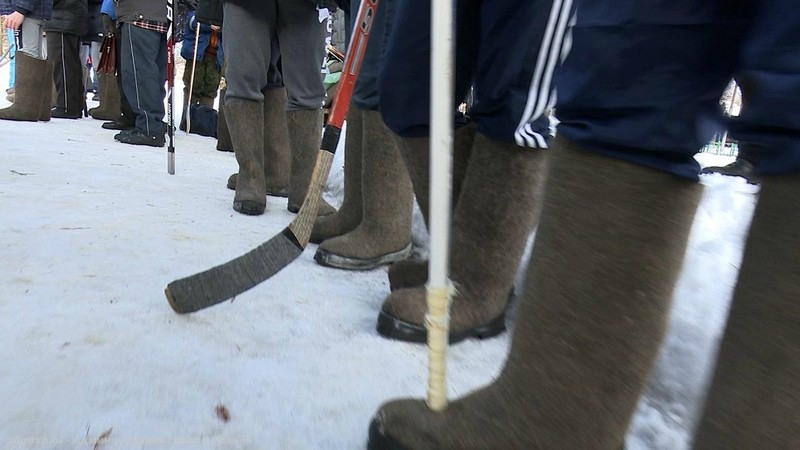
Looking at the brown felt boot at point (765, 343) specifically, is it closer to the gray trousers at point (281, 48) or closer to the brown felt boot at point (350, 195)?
the brown felt boot at point (350, 195)

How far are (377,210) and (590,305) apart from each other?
799 millimetres

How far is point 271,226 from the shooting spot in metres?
1.61

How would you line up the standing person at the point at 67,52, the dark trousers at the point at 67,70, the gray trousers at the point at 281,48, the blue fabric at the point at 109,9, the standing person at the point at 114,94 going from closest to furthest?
the gray trousers at the point at 281,48
the blue fabric at the point at 109,9
the standing person at the point at 114,94
the standing person at the point at 67,52
the dark trousers at the point at 67,70

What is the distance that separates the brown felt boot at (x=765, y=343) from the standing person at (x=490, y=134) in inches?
19.5

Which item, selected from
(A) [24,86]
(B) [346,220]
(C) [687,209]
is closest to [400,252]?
(B) [346,220]

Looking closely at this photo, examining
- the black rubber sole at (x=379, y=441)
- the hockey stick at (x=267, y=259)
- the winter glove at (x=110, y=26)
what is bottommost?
the black rubber sole at (x=379, y=441)

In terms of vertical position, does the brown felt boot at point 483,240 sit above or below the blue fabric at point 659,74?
below

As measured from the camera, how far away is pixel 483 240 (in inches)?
34.3

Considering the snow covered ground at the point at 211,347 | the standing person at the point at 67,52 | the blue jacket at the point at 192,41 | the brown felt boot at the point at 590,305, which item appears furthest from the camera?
the blue jacket at the point at 192,41

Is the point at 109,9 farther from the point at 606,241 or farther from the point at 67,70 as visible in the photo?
the point at 606,241

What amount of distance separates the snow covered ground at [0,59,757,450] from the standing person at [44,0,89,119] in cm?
341

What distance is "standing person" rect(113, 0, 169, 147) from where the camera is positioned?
318 cm

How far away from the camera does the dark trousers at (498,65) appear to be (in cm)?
84

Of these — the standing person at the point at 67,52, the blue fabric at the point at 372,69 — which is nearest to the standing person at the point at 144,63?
the standing person at the point at 67,52
